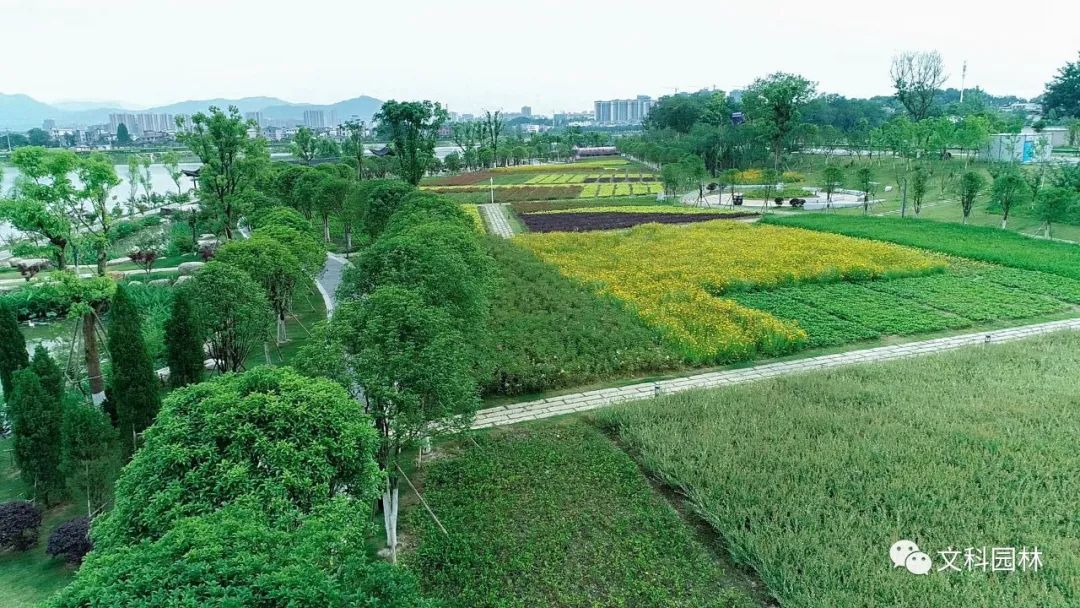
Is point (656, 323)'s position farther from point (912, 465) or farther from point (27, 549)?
point (27, 549)

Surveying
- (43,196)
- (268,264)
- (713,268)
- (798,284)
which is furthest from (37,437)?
(798,284)

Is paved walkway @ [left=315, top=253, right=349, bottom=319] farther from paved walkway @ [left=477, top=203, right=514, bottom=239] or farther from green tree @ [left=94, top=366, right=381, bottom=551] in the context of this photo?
green tree @ [left=94, top=366, right=381, bottom=551]

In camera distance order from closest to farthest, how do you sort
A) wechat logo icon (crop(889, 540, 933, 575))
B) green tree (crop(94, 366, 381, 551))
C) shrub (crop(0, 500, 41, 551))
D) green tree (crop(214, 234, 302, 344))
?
green tree (crop(94, 366, 381, 551)) → wechat logo icon (crop(889, 540, 933, 575)) → shrub (crop(0, 500, 41, 551)) → green tree (crop(214, 234, 302, 344))

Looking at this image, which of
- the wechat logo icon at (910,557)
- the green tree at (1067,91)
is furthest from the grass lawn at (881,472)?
the green tree at (1067,91)

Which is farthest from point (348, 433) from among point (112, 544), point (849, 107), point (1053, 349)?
point (849, 107)

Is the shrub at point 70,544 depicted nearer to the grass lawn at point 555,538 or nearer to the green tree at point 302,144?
the grass lawn at point 555,538

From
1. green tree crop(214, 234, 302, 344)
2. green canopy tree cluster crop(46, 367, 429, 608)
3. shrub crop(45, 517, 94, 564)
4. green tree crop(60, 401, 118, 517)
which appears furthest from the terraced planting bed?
green canopy tree cluster crop(46, 367, 429, 608)
